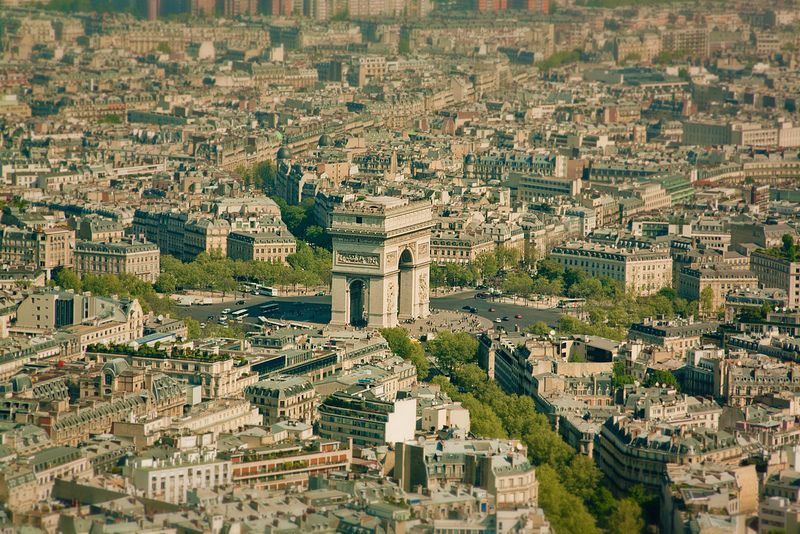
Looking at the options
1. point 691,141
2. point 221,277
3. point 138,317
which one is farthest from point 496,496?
point 691,141

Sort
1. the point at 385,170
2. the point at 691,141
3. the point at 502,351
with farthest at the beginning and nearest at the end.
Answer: the point at 691,141 < the point at 385,170 < the point at 502,351

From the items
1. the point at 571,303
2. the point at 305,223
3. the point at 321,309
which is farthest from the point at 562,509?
the point at 305,223

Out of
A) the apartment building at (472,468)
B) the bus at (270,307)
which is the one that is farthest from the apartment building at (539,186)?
the apartment building at (472,468)

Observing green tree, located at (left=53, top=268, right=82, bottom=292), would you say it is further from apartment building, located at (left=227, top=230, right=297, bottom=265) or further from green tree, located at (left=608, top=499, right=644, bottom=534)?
green tree, located at (left=608, top=499, right=644, bottom=534)

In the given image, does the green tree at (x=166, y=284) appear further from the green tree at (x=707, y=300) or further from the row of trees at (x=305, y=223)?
the green tree at (x=707, y=300)

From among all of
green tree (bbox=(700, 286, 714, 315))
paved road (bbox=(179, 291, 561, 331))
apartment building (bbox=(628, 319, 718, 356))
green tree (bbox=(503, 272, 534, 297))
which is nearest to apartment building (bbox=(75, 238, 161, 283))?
paved road (bbox=(179, 291, 561, 331))

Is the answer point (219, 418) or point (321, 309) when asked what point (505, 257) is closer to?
point (321, 309)

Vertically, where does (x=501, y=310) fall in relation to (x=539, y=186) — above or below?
below

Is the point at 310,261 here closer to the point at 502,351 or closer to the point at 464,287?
the point at 464,287
